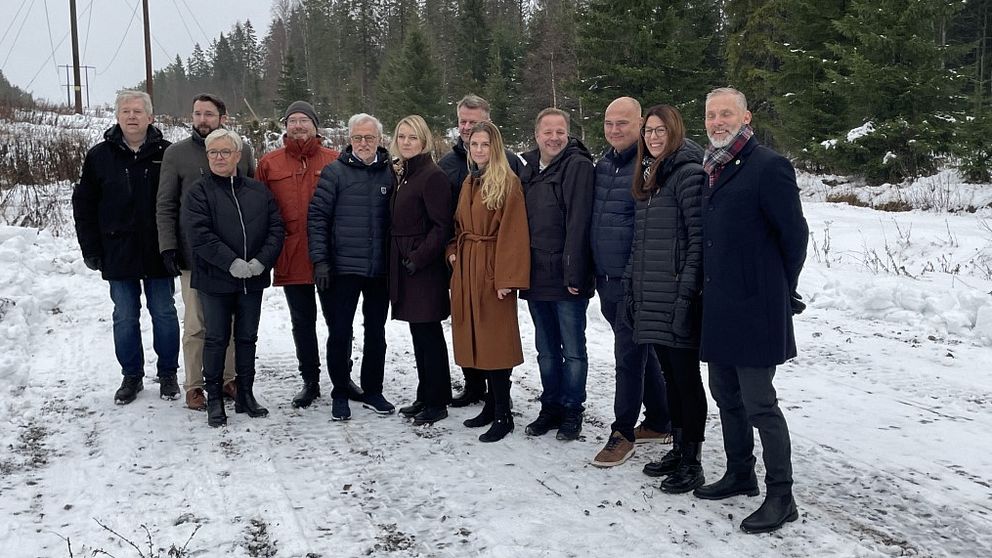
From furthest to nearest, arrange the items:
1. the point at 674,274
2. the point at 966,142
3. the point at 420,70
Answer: the point at 420,70 → the point at 966,142 → the point at 674,274

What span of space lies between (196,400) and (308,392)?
2.62ft

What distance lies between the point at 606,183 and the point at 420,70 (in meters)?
27.7

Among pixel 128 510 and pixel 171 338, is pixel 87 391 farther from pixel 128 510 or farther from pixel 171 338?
pixel 128 510

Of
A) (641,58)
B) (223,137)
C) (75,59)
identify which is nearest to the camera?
(223,137)

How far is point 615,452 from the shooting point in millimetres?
4117

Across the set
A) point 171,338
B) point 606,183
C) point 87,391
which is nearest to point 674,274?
point 606,183

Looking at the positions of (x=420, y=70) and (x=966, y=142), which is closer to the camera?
(x=966, y=142)

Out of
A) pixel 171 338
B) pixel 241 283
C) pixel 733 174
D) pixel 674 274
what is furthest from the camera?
pixel 171 338

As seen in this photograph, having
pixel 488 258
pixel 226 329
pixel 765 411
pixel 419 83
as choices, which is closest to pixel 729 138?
pixel 765 411

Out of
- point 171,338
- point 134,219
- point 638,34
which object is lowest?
point 171,338

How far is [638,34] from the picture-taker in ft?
64.5

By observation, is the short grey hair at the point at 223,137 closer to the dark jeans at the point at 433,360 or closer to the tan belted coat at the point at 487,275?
the tan belted coat at the point at 487,275

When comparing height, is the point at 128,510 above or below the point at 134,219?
below

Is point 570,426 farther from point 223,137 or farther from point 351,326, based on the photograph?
point 223,137
